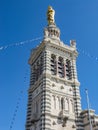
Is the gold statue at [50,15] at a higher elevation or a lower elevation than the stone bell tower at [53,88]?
higher

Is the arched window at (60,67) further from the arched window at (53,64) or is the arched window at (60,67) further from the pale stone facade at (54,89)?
the arched window at (53,64)

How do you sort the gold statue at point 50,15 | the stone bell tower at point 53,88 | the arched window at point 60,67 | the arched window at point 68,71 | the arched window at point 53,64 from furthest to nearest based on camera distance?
the gold statue at point 50,15
the arched window at point 68,71
the arched window at point 60,67
the arched window at point 53,64
the stone bell tower at point 53,88

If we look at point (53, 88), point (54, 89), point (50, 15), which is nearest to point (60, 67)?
point (53, 88)

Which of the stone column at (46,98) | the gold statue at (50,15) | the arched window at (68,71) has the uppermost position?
the gold statue at (50,15)

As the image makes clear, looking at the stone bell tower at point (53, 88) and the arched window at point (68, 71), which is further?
the arched window at point (68, 71)

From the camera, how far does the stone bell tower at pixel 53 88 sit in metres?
42.6

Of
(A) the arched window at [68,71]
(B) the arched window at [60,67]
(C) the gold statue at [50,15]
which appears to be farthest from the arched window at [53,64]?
Answer: (C) the gold statue at [50,15]

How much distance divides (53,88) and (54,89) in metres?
0.27

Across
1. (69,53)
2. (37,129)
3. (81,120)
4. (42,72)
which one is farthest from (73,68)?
(37,129)

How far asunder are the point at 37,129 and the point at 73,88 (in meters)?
10.9

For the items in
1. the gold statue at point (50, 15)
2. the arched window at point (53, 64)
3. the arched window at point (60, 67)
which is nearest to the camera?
the arched window at point (53, 64)

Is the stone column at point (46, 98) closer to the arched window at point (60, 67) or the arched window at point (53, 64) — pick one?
the arched window at point (53, 64)

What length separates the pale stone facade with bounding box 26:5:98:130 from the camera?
42.6 m

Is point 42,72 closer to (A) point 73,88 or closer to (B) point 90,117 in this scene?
(A) point 73,88
